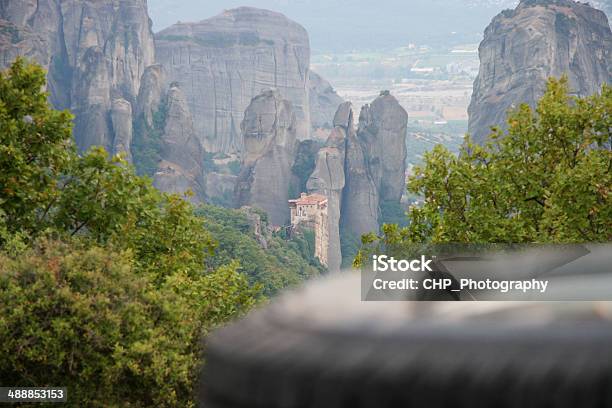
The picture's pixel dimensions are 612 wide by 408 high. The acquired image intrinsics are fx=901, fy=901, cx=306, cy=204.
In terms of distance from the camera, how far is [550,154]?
20.0 meters

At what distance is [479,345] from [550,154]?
19322 mm

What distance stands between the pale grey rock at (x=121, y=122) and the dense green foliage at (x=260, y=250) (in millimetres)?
27546

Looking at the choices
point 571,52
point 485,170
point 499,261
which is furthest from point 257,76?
point 499,261

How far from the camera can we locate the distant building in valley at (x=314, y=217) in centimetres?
11469

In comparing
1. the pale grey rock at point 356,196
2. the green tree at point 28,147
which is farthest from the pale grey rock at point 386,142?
the green tree at point 28,147

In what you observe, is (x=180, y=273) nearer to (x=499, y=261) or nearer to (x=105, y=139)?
(x=499, y=261)

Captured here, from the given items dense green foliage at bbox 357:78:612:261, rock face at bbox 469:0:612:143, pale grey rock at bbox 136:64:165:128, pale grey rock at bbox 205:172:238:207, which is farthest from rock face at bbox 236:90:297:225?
dense green foliage at bbox 357:78:612:261

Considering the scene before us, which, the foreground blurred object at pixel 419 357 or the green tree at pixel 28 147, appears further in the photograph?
the green tree at pixel 28 147

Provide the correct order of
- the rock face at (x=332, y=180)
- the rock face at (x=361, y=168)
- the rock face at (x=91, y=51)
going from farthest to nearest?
1. the rock face at (x=91, y=51)
2. the rock face at (x=361, y=168)
3. the rock face at (x=332, y=180)

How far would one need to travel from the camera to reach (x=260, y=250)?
88375mm

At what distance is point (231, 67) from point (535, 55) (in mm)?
82292

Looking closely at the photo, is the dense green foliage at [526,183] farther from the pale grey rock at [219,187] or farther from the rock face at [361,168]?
the pale grey rock at [219,187]

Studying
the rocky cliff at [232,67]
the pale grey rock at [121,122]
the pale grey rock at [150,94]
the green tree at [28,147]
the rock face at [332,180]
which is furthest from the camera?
the rocky cliff at [232,67]

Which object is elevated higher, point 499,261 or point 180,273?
point 499,261
